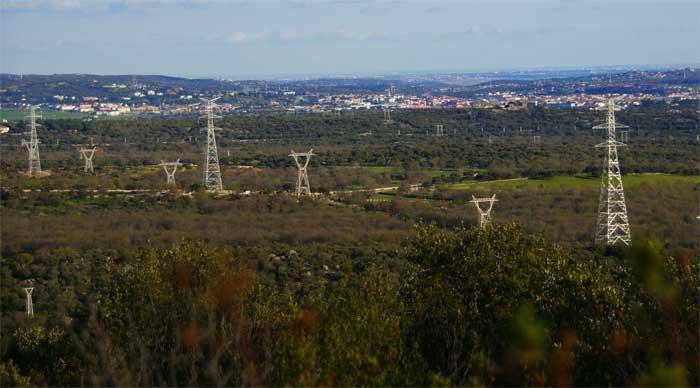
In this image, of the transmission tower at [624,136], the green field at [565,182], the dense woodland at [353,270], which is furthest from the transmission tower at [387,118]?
the green field at [565,182]

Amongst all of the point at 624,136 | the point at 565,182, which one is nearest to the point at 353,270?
the point at 565,182

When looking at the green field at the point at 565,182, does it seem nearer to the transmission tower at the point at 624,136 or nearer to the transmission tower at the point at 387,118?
the transmission tower at the point at 624,136

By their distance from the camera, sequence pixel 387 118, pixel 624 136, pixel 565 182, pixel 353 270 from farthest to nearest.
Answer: pixel 387 118
pixel 624 136
pixel 565 182
pixel 353 270

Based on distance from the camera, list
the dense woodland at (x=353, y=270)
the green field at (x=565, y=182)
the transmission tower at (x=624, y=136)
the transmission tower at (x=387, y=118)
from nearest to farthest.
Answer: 1. the dense woodland at (x=353, y=270)
2. the green field at (x=565, y=182)
3. the transmission tower at (x=624, y=136)
4. the transmission tower at (x=387, y=118)


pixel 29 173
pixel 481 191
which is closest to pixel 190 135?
pixel 29 173

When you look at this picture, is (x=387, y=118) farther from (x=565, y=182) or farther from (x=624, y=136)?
(x=565, y=182)

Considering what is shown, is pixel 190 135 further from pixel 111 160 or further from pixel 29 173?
pixel 29 173

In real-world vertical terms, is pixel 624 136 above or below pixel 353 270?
below

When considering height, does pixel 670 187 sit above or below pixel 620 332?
below
